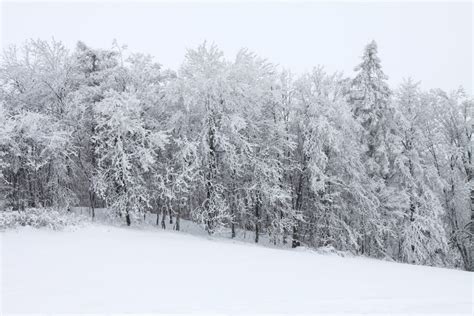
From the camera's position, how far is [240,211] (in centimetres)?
2177

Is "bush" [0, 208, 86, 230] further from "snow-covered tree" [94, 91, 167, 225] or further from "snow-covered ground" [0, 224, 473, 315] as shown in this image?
"snow-covered tree" [94, 91, 167, 225]

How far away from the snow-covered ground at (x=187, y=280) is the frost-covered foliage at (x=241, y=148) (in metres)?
5.77

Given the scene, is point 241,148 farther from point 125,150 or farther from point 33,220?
point 33,220

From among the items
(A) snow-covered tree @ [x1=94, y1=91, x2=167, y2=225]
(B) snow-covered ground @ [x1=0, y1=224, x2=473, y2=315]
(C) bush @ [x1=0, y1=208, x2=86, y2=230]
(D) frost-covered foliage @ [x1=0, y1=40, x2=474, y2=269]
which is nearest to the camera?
(B) snow-covered ground @ [x1=0, y1=224, x2=473, y2=315]

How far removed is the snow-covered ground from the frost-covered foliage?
577 cm

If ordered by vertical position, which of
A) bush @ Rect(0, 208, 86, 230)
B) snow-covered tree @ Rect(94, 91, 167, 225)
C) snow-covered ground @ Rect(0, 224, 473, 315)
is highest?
snow-covered tree @ Rect(94, 91, 167, 225)

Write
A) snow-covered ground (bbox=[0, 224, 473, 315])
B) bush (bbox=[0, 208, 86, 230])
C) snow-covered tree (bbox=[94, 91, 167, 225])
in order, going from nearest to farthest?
snow-covered ground (bbox=[0, 224, 473, 315]), bush (bbox=[0, 208, 86, 230]), snow-covered tree (bbox=[94, 91, 167, 225])

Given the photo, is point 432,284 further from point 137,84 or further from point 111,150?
point 137,84

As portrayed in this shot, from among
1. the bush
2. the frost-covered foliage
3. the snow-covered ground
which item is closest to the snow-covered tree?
the frost-covered foliage

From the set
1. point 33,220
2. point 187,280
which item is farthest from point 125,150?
point 187,280

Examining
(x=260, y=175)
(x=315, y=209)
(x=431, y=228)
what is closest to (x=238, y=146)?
(x=260, y=175)

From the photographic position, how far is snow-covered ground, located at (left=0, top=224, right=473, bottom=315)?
311 inches

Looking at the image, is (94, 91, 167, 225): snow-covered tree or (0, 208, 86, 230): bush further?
(94, 91, 167, 225): snow-covered tree

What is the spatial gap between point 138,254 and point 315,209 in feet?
44.7
